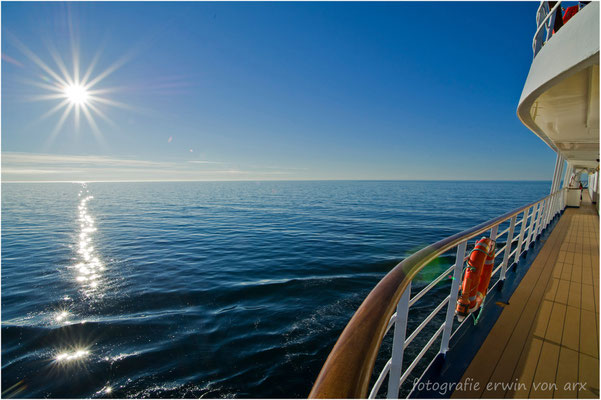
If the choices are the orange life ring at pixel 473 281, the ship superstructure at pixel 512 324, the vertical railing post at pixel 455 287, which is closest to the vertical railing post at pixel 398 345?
the ship superstructure at pixel 512 324

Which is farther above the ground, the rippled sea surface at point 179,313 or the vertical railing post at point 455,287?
the vertical railing post at point 455,287

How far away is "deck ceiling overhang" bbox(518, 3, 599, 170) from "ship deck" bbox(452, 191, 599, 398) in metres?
2.55

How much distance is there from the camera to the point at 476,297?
2.62 m

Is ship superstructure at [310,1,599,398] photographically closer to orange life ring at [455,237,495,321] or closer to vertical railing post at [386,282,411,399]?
vertical railing post at [386,282,411,399]

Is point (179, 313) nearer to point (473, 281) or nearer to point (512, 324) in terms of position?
point (473, 281)

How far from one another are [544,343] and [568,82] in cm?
317

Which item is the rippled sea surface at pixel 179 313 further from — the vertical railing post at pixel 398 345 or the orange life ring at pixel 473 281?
the vertical railing post at pixel 398 345

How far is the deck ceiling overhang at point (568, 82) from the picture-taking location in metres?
2.29

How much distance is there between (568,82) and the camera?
3.33 meters

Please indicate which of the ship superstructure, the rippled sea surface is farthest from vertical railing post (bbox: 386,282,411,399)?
the rippled sea surface

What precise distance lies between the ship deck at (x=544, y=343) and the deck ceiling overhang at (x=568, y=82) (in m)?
2.55

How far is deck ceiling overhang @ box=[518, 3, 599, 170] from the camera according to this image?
2.29 m

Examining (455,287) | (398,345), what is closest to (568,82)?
(455,287)

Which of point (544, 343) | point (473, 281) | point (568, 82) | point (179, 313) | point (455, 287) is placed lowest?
point (179, 313)
